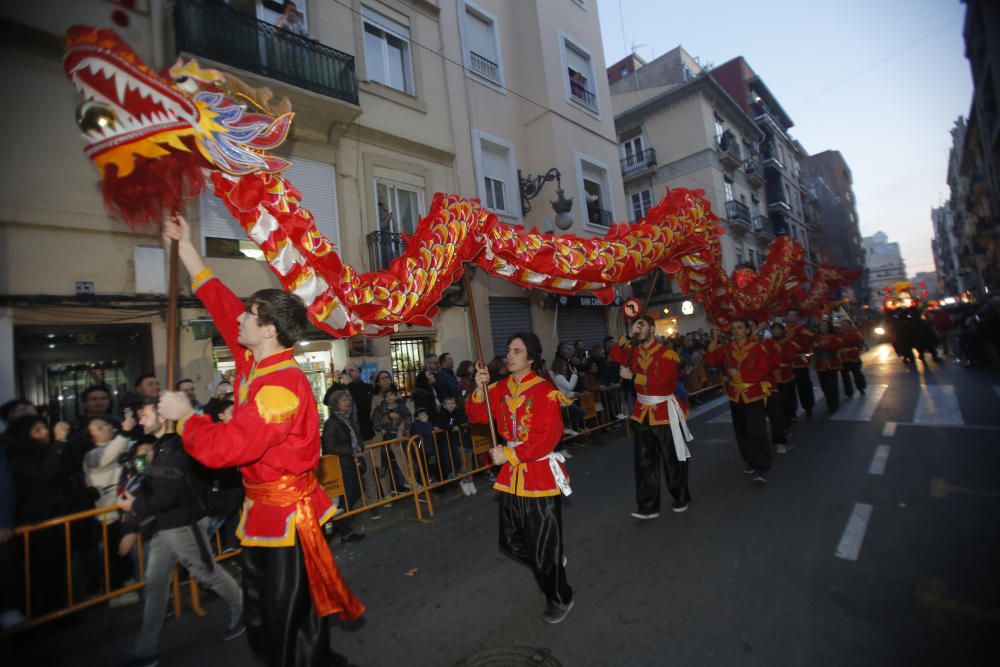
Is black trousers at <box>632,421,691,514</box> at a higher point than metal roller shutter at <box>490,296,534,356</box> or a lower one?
lower

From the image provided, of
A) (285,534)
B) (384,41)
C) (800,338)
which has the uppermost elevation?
(384,41)

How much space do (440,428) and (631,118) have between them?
22.1 meters

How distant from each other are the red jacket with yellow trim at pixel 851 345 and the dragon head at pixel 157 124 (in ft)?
34.8

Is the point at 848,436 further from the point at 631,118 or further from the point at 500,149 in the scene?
the point at 631,118

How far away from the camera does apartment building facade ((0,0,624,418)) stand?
6137 mm

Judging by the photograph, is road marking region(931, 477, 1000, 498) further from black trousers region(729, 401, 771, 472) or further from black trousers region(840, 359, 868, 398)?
black trousers region(840, 359, 868, 398)

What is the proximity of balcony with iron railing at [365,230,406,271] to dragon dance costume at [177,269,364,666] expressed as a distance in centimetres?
701

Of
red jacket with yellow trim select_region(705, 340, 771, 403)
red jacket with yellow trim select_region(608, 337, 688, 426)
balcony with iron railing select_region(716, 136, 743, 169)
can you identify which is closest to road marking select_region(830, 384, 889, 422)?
red jacket with yellow trim select_region(705, 340, 771, 403)

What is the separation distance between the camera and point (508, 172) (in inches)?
494

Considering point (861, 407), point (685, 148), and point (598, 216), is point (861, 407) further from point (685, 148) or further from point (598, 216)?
point (685, 148)

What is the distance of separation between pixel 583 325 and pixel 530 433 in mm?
10635

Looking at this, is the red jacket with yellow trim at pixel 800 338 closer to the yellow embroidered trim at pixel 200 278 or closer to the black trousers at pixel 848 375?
the black trousers at pixel 848 375

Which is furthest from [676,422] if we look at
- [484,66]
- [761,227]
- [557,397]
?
[761,227]

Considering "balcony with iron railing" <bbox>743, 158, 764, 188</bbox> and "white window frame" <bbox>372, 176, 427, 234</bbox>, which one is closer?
"white window frame" <bbox>372, 176, 427, 234</bbox>
